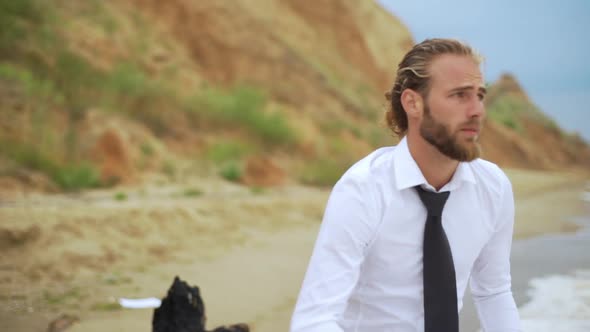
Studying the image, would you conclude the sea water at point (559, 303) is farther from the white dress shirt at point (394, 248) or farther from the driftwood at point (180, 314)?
the driftwood at point (180, 314)

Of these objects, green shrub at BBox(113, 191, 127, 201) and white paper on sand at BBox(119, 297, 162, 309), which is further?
green shrub at BBox(113, 191, 127, 201)

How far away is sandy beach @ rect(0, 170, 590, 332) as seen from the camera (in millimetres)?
4789

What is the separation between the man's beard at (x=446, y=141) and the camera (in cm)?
189

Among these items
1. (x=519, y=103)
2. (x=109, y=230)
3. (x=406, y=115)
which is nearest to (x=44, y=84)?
(x=109, y=230)

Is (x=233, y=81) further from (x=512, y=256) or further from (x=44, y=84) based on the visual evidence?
(x=512, y=256)

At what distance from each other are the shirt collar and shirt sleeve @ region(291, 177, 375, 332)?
0.50ft

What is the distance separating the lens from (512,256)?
7.96 meters

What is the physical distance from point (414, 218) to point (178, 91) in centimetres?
1136

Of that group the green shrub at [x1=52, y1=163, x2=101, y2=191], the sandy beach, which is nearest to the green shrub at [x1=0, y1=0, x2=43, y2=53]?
the green shrub at [x1=52, y1=163, x2=101, y2=191]

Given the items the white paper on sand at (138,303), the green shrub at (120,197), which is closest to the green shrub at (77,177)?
the green shrub at (120,197)

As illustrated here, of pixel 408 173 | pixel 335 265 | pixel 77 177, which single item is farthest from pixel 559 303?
pixel 77 177

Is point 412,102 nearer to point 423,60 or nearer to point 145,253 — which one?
point 423,60

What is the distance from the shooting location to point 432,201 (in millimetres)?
1974

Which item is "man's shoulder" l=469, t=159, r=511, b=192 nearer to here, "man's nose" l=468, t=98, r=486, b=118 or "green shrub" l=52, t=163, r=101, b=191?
"man's nose" l=468, t=98, r=486, b=118
